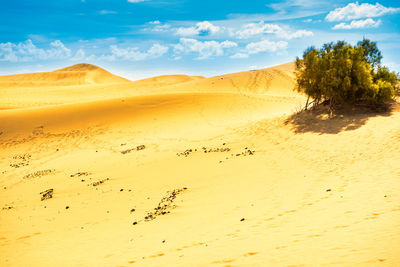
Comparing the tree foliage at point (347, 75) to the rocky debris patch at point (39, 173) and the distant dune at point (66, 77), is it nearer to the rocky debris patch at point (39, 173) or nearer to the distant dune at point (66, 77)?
the rocky debris patch at point (39, 173)

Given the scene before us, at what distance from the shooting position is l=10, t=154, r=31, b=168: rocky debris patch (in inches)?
602

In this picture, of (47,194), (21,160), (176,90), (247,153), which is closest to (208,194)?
(247,153)

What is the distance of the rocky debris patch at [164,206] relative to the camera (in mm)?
6955

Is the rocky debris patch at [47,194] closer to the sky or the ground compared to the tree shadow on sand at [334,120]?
closer to the ground

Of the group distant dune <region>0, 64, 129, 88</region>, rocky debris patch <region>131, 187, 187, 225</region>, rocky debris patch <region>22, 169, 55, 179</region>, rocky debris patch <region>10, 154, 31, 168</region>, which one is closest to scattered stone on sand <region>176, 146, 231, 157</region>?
rocky debris patch <region>131, 187, 187, 225</region>

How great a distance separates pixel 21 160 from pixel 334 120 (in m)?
19.2

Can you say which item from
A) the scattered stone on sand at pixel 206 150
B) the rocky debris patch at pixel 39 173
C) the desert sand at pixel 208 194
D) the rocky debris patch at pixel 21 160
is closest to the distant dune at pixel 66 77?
the rocky debris patch at pixel 21 160

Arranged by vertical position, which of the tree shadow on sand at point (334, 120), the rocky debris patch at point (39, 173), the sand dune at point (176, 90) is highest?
the sand dune at point (176, 90)

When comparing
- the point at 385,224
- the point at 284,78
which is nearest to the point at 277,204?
the point at 385,224

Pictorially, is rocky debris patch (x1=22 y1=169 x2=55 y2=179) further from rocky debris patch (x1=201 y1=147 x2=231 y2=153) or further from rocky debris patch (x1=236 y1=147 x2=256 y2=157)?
rocky debris patch (x1=236 y1=147 x2=256 y2=157)

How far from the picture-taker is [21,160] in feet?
53.9

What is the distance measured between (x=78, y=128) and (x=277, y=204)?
65.0 feet

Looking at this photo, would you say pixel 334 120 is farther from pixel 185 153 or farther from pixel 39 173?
pixel 39 173

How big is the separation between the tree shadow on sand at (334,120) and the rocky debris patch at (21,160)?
1617 centimetres
